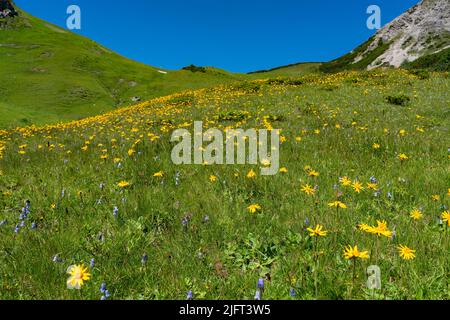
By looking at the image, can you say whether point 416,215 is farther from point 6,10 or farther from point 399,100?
point 6,10

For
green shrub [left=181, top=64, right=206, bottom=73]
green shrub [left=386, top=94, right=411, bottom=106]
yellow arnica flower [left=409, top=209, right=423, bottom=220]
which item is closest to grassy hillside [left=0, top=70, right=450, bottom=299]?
yellow arnica flower [left=409, top=209, right=423, bottom=220]

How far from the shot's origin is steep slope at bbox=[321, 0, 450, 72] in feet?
284

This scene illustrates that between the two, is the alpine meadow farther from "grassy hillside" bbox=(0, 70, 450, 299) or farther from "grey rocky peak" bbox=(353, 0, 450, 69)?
"grey rocky peak" bbox=(353, 0, 450, 69)

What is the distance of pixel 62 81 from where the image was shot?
42938mm

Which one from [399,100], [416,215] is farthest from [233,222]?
[399,100]

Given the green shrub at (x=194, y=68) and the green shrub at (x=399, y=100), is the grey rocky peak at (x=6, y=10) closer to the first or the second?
the green shrub at (x=194, y=68)

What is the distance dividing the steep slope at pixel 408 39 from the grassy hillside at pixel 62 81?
63971 millimetres

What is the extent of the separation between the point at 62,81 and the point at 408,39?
98.3 metres

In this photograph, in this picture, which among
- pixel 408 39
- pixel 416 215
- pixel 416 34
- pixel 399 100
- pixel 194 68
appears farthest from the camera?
pixel 408 39

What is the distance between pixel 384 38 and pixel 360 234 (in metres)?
126

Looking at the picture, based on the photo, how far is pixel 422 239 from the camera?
328 centimetres

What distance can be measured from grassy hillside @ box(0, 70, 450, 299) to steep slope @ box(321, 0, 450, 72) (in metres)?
93.5
